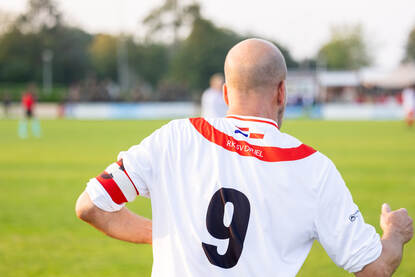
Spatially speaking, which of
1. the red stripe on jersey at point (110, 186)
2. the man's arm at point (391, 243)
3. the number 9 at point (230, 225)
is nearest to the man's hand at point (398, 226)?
the man's arm at point (391, 243)

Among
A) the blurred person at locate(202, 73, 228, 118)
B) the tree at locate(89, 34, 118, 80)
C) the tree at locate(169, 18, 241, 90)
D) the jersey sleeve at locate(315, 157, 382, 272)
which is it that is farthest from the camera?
the tree at locate(89, 34, 118, 80)

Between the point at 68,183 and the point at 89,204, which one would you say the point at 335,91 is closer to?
the point at 68,183

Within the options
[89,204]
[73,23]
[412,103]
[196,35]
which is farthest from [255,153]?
[73,23]

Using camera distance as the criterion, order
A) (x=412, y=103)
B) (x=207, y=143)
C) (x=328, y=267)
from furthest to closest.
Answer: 1. (x=412, y=103)
2. (x=328, y=267)
3. (x=207, y=143)

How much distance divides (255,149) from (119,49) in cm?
8932

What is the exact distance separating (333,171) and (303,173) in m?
0.13

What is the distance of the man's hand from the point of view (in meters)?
2.25

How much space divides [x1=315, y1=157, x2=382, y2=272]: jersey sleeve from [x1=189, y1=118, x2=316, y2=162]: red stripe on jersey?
0.51 ft

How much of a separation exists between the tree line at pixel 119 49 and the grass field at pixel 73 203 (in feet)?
206

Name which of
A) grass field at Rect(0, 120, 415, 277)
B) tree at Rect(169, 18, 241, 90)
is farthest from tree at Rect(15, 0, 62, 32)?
grass field at Rect(0, 120, 415, 277)

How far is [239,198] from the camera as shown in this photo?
2.18 m

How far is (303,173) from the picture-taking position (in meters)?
2.14

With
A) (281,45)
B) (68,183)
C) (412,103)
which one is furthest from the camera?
(281,45)

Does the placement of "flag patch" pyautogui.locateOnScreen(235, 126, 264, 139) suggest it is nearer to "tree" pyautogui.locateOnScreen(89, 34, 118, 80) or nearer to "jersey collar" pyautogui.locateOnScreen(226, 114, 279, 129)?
"jersey collar" pyautogui.locateOnScreen(226, 114, 279, 129)
